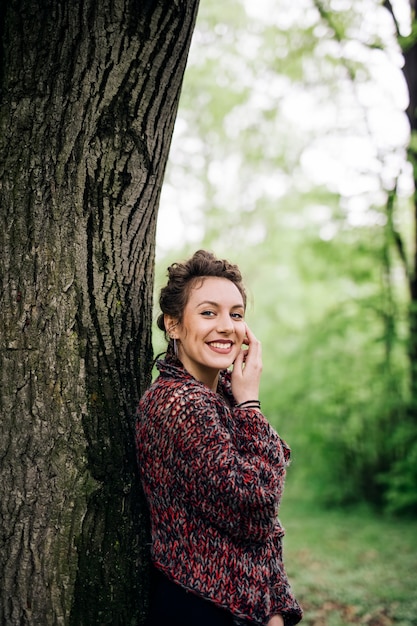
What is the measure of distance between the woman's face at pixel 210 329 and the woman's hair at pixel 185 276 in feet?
0.09

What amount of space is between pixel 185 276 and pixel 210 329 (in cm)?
26

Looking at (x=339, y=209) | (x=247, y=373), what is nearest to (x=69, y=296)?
(x=247, y=373)

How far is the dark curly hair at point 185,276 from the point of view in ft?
8.64

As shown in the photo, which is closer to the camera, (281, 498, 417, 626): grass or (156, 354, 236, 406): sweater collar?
(156, 354, 236, 406): sweater collar

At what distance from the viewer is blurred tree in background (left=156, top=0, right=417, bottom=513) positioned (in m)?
8.83

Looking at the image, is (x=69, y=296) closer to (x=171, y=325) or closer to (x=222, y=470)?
(x=171, y=325)

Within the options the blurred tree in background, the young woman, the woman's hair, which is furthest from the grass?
the woman's hair

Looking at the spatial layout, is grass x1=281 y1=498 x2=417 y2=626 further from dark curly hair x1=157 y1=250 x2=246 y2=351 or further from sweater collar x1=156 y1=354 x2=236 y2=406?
dark curly hair x1=157 y1=250 x2=246 y2=351

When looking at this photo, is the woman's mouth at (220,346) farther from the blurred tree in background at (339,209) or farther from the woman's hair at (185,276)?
the blurred tree in background at (339,209)

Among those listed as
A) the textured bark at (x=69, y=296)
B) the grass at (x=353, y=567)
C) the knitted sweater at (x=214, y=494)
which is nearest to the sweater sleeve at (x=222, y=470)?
the knitted sweater at (x=214, y=494)

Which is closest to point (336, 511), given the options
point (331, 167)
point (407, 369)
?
point (407, 369)

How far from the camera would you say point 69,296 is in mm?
2461

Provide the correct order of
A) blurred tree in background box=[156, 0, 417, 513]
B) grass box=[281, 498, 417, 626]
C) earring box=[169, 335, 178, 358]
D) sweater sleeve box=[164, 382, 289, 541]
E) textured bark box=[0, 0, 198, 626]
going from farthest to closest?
blurred tree in background box=[156, 0, 417, 513], grass box=[281, 498, 417, 626], earring box=[169, 335, 178, 358], textured bark box=[0, 0, 198, 626], sweater sleeve box=[164, 382, 289, 541]

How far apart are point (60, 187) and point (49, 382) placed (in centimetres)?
74
